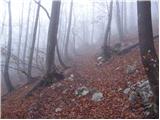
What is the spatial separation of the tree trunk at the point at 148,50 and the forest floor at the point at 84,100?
3.03 ft

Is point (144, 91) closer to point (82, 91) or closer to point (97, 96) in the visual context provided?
point (97, 96)

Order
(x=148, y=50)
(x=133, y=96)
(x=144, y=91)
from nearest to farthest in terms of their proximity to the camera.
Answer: (x=148, y=50)
(x=144, y=91)
(x=133, y=96)

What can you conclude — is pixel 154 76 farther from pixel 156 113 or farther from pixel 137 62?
pixel 137 62

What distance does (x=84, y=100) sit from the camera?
9.32m


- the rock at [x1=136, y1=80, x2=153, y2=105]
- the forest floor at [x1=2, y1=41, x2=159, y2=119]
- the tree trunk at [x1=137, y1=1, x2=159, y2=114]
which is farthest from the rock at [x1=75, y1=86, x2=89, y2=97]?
the tree trunk at [x1=137, y1=1, x2=159, y2=114]

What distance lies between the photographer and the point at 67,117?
840cm

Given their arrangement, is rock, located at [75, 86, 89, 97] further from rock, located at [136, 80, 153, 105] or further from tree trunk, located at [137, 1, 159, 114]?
tree trunk, located at [137, 1, 159, 114]

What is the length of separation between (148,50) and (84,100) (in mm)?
3067

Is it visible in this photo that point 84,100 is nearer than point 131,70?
Yes

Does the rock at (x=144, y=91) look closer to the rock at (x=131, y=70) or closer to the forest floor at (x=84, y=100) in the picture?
the forest floor at (x=84, y=100)

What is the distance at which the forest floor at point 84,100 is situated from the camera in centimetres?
816

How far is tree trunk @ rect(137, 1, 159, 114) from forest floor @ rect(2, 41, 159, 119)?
36.4 inches

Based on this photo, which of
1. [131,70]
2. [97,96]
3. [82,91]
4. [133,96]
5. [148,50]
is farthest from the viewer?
[131,70]

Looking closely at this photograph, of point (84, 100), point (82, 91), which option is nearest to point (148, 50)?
point (84, 100)
